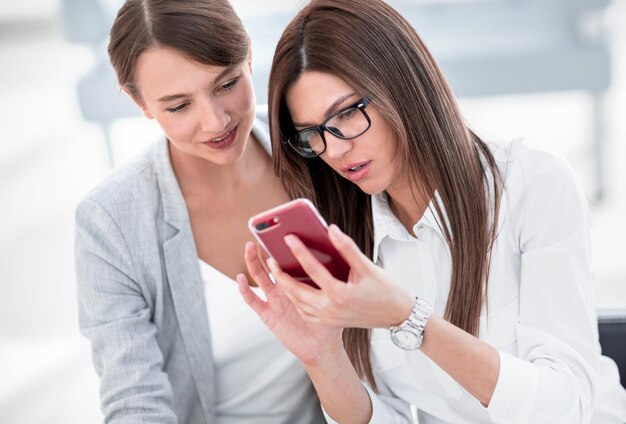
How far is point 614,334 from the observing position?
164cm

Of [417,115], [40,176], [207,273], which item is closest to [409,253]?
[417,115]

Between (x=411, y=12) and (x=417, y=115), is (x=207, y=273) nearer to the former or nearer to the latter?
(x=417, y=115)

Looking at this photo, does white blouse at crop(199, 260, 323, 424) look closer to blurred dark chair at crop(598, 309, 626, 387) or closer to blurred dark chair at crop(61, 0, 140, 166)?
blurred dark chair at crop(598, 309, 626, 387)

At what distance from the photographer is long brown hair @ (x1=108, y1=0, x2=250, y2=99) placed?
4.88ft

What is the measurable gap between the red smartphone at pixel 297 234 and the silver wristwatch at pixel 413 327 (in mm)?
111

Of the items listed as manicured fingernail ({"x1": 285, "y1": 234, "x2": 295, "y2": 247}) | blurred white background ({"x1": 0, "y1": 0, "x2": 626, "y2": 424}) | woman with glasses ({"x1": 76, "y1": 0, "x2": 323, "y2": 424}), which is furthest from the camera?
blurred white background ({"x1": 0, "y1": 0, "x2": 626, "y2": 424})

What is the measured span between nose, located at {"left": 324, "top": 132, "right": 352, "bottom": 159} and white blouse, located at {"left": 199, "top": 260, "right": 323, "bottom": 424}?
1.59 ft

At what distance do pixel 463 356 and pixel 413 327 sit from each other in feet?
0.38

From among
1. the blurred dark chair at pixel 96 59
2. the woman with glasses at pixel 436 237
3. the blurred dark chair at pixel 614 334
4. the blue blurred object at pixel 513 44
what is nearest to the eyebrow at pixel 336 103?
the woman with glasses at pixel 436 237

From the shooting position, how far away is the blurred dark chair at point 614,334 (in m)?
1.64

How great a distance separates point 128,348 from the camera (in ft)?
5.31

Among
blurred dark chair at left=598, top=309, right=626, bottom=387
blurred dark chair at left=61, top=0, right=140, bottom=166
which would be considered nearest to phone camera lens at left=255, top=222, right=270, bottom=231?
blurred dark chair at left=598, top=309, right=626, bottom=387

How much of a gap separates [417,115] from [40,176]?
11.9 ft

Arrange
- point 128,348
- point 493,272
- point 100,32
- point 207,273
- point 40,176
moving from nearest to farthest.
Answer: point 493,272 < point 128,348 < point 207,273 < point 100,32 < point 40,176
